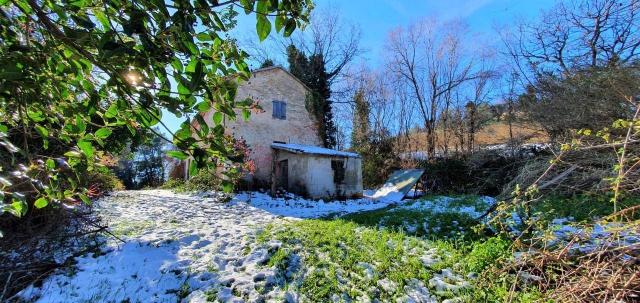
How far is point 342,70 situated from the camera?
22.6 meters

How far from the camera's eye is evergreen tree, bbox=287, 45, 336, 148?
57.6ft

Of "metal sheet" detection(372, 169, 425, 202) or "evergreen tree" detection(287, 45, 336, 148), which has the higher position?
"evergreen tree" detection(287, 45, 336, 148)

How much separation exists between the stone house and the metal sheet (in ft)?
4.01

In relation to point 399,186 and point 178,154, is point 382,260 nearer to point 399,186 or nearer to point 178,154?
point 178,154

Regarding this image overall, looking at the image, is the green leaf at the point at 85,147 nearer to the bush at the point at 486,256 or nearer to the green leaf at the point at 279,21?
the green leaf at the point at 279,21

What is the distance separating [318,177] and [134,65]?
1258 cm

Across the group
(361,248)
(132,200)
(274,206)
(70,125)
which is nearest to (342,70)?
(274,206)

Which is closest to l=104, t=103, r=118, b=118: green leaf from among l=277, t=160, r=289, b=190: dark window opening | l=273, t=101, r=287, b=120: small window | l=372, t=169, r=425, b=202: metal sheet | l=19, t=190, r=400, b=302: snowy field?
l=19, t=190, r=400, b=302: snowy field

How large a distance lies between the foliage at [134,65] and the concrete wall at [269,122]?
1220cm

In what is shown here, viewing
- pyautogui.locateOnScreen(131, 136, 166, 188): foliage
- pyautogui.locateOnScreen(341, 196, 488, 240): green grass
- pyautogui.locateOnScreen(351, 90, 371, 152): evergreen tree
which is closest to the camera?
pyautogui.locateOnScreen(341, 196, 488, 240): green grass

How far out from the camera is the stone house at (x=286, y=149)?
44.9ft

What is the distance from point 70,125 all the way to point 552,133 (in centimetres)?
1235

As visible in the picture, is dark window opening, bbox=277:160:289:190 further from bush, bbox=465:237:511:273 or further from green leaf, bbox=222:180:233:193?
green leaf, bbox=222:180:233:193

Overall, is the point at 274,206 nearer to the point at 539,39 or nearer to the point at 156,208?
the point at 156,208
